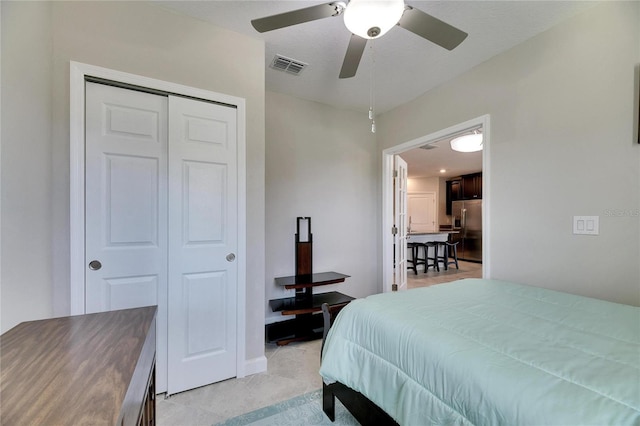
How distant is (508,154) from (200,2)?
2.48 meters

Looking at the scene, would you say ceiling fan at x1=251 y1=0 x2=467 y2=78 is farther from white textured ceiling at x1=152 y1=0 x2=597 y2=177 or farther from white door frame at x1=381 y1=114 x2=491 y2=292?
white door frame at x1=381 y1=114 x2=491 y2=292

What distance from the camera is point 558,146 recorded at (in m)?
1.91

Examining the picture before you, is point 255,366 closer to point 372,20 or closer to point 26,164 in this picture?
point 26,164

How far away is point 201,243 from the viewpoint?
1.98 m

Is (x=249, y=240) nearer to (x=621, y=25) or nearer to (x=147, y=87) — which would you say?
(x=147, y=87)

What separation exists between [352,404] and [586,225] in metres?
1.83

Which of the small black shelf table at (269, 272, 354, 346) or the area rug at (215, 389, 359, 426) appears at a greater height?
the small black shelf table at (269, 272, 354, 346)

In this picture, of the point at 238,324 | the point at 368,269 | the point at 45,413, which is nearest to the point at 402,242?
the point at 368,269

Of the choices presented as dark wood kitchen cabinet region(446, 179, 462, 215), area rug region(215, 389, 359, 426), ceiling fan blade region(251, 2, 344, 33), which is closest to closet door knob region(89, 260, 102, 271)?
area rug region(215, 389, 359, 426)

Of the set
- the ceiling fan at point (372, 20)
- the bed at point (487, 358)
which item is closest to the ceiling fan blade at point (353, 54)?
the ceiling fan at point (372, 20)

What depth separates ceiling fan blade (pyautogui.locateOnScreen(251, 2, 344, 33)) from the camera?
1425 millimetres

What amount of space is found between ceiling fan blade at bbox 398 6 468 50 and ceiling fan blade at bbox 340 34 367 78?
9.6 inches

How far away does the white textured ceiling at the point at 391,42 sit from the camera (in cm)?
A: 179

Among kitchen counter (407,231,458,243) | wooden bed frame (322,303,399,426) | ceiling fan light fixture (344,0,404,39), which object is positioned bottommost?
wooden bed frame (322,303,399,426)
